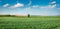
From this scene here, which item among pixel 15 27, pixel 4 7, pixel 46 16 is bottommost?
pixel 15 27

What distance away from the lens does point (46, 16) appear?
11.3 feet

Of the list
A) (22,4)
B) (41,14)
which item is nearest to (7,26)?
(22,4)

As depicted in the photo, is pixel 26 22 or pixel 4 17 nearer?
pixel 26 22

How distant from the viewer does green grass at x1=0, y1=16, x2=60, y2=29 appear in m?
3.17

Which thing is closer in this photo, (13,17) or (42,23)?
(42,23)

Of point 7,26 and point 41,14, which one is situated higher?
point 41,14

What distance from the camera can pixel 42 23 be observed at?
3.28 m

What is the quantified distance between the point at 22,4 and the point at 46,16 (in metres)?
0.74

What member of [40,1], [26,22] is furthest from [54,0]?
[26,22]

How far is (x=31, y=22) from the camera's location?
11.0 ft

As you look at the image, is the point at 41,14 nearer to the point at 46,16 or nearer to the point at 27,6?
the point at 46,16

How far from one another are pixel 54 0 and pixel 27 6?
2.51 ft

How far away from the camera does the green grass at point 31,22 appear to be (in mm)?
3171

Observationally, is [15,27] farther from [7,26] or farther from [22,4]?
[22,4]
